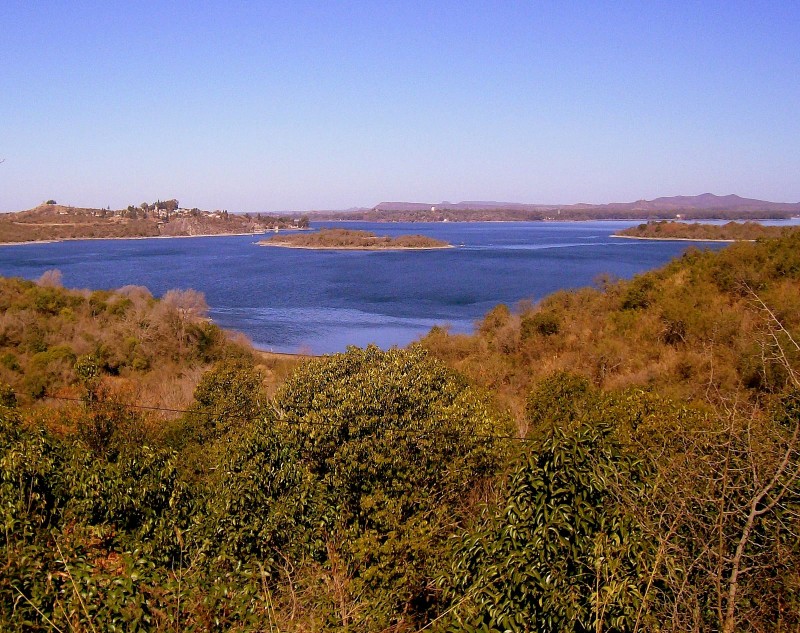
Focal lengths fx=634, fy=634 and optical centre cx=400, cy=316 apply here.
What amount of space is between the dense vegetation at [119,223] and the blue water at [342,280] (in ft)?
86.7

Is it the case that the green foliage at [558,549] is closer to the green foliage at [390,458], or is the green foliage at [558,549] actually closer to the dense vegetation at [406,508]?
the dense vegetation at [406,508]

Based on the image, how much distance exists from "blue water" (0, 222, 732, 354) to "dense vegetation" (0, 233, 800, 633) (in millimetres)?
14038

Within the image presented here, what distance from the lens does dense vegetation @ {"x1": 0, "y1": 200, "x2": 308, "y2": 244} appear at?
9700 centimetres

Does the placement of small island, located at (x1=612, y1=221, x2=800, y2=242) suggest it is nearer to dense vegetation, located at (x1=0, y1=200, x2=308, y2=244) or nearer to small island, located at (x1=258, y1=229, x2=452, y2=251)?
small island, located at (x1=258, y1=229, x2=452, y2=251)

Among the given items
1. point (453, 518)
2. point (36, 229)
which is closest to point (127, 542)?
point (453, 518)

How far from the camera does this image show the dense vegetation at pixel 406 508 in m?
3.03

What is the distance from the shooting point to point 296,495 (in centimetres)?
563

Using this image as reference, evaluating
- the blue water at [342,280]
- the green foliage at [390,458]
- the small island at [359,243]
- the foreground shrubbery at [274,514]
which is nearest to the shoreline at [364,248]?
the small island at [359,243]

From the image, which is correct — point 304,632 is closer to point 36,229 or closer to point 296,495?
point 296,495

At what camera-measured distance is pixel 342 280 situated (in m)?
48.9

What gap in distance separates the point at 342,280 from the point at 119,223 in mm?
82087

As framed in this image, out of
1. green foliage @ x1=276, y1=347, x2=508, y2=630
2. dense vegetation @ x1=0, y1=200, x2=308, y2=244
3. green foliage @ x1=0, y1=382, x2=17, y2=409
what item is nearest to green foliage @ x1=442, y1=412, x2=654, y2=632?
green foliage @ x1=276, y1=347, x2=508, y2=630

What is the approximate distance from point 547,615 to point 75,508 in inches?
147

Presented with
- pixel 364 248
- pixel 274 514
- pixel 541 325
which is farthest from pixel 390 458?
pixel 364 248
